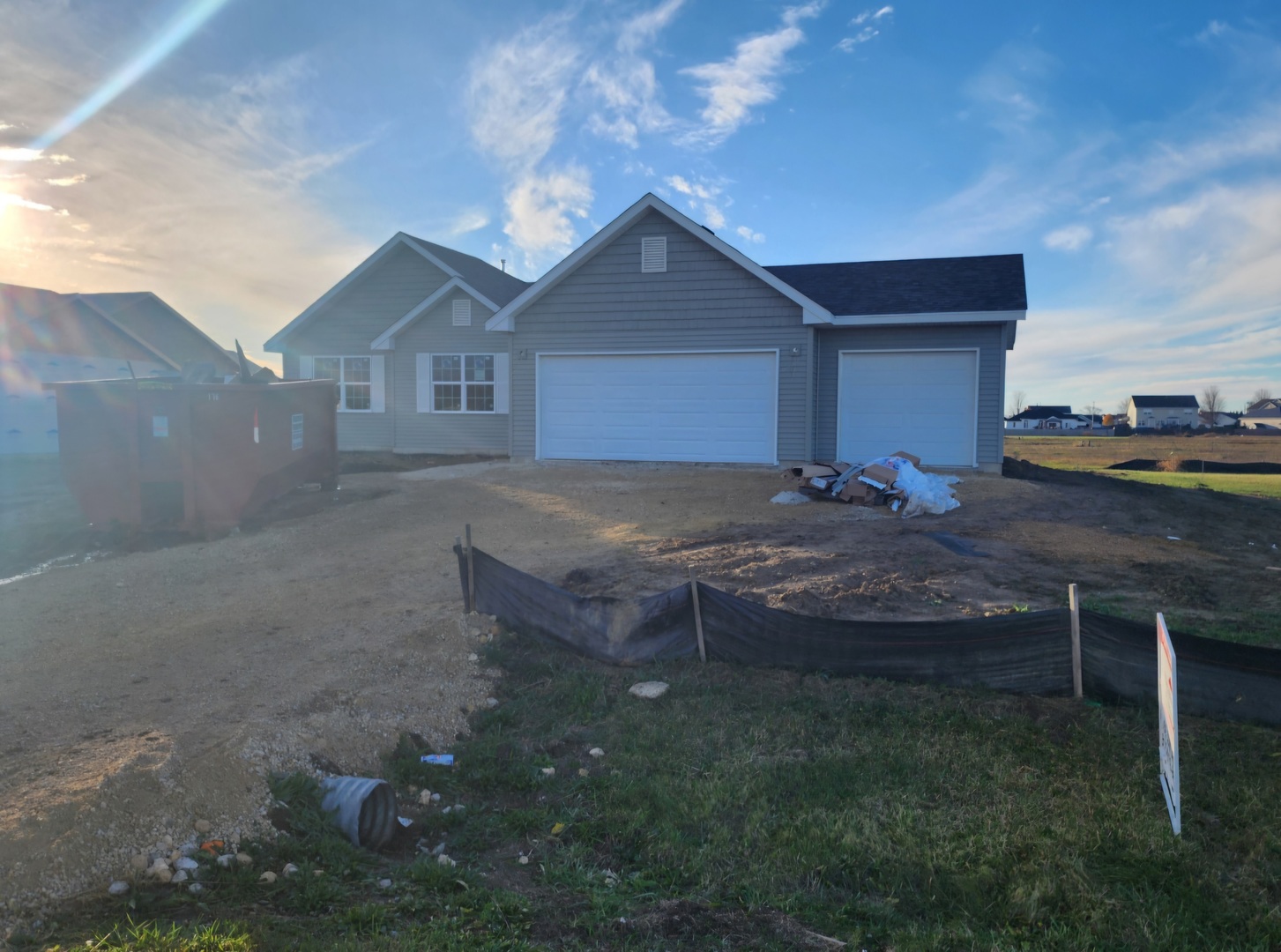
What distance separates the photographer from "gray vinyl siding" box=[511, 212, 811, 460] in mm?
16250

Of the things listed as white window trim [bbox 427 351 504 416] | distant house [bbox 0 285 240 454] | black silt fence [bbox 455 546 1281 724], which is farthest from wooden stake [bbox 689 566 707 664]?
distant house [bbox 0 285 240 454]

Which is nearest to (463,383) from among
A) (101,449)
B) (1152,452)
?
(101,449)

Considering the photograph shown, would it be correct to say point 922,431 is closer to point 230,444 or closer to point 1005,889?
point 230,444

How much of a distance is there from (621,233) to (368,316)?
9001 mm

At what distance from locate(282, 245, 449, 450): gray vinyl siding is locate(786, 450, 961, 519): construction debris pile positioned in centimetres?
1284

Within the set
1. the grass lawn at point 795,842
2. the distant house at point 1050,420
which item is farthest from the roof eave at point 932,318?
the distant house at point 1050,420

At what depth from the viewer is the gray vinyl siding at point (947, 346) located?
16141 mm

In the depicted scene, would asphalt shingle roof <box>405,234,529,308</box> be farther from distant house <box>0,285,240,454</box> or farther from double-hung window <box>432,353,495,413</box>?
distant house <box>0,285,240,454</box>

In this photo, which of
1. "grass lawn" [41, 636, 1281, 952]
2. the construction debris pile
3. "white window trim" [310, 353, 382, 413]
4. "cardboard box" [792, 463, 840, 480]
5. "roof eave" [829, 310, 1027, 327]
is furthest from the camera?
"white window trim" [310, 353, 382, 413]

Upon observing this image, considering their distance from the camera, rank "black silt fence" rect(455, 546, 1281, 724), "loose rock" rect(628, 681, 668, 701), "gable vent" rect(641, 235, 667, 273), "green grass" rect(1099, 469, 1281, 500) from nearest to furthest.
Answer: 1. "black silt fence" rect(455, 546, 1281, 724)
2. "loose rock" rect(628, 681, 668, 701)
3. "gable vent" rect(641, 235, 667, 273)
4. "green grass" rect(1099, 469, 1281, 500)

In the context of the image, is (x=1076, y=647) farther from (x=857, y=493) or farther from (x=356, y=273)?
(x=356, y=273)

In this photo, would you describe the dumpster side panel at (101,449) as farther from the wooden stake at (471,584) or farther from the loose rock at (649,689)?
the loose rock at (649,689)

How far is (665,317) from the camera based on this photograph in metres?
16.8

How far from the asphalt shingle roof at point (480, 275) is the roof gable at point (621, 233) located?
13.4 feet
